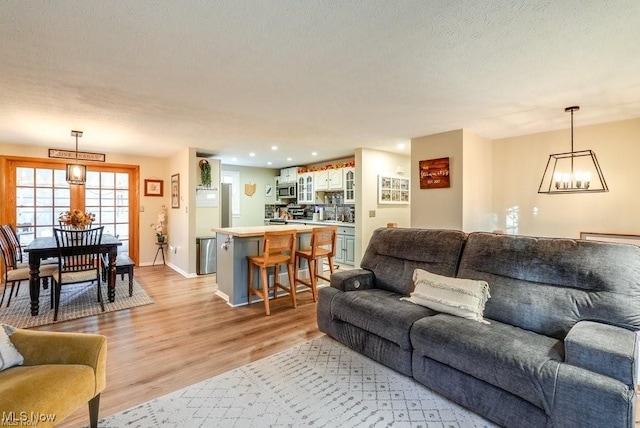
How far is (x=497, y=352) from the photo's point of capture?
5.64 ft

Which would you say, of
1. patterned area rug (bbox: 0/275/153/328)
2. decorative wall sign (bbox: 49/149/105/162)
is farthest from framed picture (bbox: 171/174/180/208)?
patterned area rug (bbox: 0/275/153/328)

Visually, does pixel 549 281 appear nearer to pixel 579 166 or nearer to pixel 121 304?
pixel 579 166

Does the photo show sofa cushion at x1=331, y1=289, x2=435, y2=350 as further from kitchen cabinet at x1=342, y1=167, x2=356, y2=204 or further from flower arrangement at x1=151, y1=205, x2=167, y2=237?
flower arrangement at x1=151, y1=205, x2=167, y2=237

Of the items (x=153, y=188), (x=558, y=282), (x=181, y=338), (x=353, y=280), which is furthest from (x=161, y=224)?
(x=558, y=282)

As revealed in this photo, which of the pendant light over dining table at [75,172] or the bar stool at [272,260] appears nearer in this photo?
the bar stool at [272,260]

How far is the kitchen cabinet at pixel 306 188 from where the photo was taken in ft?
23.7

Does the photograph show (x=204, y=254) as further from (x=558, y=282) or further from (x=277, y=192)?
(x=558, y=282)

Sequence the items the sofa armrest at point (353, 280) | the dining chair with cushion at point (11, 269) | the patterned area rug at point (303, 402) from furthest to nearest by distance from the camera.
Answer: the dining chair with cushion at point (11, 269)
the sofa armrest at point (353, 280)
the patterned area rug at point (303, 402)

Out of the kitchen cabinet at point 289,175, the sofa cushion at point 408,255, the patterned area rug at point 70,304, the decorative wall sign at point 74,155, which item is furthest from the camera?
the kitchen cabinet at point 289,175

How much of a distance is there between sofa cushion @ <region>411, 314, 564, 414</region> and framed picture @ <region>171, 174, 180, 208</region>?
16.9 feet

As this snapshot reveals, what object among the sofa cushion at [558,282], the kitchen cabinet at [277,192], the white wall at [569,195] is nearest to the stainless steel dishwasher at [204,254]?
the kitchen cabinet at [277,192]

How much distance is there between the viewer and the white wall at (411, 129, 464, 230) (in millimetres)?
4145

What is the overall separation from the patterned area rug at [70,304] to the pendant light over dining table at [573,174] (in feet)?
17.4

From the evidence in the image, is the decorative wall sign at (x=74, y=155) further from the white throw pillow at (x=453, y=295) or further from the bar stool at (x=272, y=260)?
the white throw pillow at (x=453, y=295)
